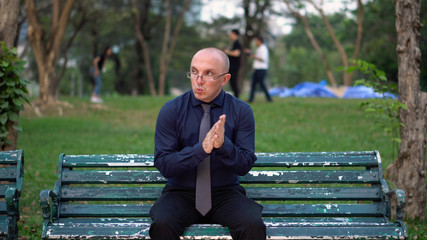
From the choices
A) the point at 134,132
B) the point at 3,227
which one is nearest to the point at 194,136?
the point at 3,227

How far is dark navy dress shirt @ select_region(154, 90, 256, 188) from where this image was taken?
12.5 feet

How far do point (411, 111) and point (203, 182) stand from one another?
2804 millimetres

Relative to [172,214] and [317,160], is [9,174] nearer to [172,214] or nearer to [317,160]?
[172,214]

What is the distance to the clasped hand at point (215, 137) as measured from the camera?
3.54 metres

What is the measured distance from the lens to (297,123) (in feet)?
45.4

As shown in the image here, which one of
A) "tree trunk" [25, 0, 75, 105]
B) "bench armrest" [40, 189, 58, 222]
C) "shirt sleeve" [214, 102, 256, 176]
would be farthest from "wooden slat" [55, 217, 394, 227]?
"tree trunk" [25, 0, 75, 105]

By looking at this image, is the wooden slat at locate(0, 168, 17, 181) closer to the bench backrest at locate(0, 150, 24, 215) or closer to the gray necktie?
the bench backrest at locate(0, 150, 24, 215)

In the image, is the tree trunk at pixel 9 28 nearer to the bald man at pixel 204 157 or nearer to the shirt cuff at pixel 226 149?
the bald man at pixel 204 157

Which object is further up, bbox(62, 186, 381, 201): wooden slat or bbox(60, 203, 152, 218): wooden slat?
bbox(62, 186, 381, 201): wooden slat

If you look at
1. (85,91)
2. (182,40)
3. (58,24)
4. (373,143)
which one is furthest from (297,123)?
(85,91)

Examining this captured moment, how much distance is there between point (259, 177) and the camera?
14.4 feet

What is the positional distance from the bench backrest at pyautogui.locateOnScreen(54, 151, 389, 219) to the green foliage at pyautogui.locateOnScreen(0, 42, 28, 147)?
1.45m

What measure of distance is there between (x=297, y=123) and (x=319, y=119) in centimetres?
71

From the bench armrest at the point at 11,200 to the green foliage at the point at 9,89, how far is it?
5.37 feet
